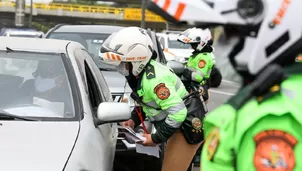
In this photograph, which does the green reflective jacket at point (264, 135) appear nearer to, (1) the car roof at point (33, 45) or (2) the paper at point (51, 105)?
(2) the paper at point (51, 105)

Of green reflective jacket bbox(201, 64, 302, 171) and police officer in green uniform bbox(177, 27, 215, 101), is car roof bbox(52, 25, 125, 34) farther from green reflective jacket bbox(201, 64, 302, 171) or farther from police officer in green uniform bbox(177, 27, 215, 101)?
green reflective jacket bbox(201, 64, 302, 171)

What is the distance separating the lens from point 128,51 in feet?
12.9

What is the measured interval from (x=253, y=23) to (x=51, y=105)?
2.47m

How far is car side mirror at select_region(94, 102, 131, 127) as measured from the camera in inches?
149

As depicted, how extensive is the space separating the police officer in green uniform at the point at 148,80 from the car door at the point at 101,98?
29 centimetres

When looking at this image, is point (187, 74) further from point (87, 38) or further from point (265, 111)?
point (265, 111)

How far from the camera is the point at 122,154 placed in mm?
5453

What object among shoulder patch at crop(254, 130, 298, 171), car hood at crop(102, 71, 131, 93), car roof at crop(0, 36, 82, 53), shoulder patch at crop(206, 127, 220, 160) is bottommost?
car hood at crop(102, 71, 131, 93)

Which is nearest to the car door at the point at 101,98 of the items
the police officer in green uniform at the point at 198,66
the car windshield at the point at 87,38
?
the police officer in green uniform at the point at 198,66

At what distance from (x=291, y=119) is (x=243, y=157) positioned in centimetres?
17

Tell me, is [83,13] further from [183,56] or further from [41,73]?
[41,73]

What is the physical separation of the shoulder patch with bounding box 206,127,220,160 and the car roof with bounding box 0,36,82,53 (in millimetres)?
2777

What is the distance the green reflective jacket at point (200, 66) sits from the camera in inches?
301

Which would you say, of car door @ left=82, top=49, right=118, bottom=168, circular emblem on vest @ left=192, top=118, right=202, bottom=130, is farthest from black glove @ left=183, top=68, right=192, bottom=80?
circular emblem on vest @ left=192, top=118, right=202, bottom=130
